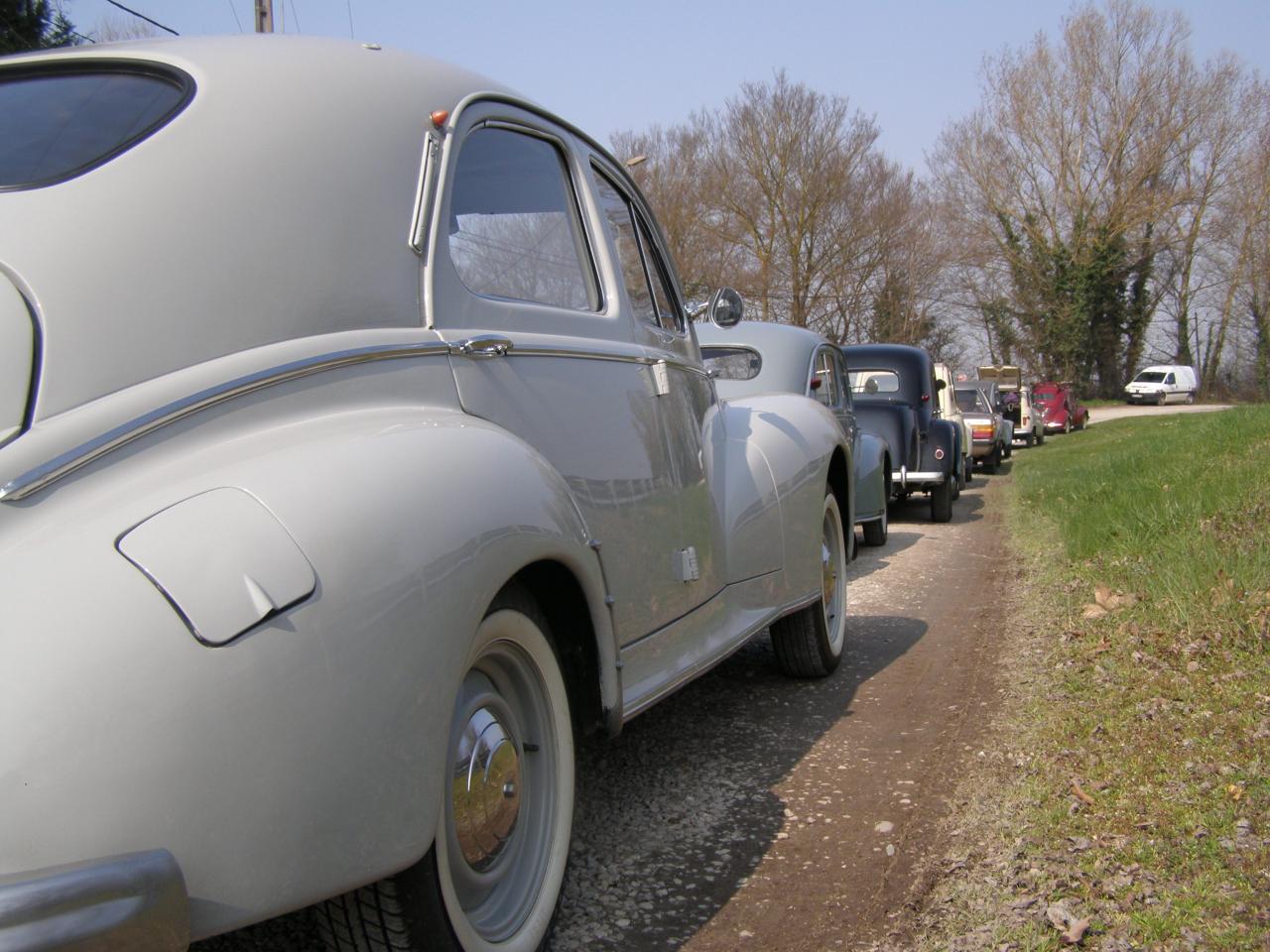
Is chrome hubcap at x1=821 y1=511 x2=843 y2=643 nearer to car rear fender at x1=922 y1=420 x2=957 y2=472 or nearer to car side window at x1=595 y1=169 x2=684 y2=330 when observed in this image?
car side window at x1=595 y1=169 x2=684 y2=330

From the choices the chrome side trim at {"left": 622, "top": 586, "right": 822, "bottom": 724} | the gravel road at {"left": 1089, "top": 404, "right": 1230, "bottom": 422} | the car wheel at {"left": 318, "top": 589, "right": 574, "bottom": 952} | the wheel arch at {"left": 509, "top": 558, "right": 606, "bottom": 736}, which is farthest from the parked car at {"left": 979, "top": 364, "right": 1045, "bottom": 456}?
the car wheel at {"left": 318, "top": 589, "right": 574, "bottom": 952}

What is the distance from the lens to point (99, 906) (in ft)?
5.12

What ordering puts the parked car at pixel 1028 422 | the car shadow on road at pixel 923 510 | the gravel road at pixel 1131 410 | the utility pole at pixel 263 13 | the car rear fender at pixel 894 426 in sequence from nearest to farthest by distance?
the car rear fender at pixel 894 426, the car shadow on road at pixel 923 510, the utility pole at pixel 263 13, the parked car at pixel 1028 422, the gravel road at pixel 1131 410

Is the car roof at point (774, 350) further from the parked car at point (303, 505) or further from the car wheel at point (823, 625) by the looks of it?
the parked car at point (303, 505)

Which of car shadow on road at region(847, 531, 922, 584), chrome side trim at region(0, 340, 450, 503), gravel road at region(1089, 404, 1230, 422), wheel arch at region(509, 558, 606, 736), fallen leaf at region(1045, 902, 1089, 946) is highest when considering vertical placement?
chrome side trim at region(0, 340, 450, 503)

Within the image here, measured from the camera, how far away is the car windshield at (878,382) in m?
13.8

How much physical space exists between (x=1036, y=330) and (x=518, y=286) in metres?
45.9

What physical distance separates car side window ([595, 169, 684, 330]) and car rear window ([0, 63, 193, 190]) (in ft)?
5.09

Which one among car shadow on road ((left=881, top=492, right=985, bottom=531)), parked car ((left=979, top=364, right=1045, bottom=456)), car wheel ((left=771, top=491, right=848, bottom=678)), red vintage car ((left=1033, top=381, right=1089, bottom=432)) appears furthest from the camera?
red vintage car ((left=1033, top=381, right=1089, bottom=432))

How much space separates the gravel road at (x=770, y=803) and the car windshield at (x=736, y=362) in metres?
2.89

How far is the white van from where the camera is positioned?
153ft

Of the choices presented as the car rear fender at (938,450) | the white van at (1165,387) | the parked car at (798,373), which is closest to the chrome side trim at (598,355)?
the parked car at (798,373)

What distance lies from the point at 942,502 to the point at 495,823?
1160 cm

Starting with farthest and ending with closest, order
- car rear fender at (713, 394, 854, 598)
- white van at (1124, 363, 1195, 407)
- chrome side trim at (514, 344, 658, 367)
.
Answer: white van at (1124, 363, 1195, 407), car rear fender at (713, 394, 854, 598), chrome side trim at (514, 344, 658, 367)
